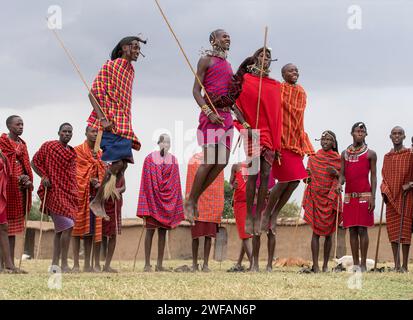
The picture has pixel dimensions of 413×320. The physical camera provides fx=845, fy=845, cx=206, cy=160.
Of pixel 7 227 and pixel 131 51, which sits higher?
pixel 131 51

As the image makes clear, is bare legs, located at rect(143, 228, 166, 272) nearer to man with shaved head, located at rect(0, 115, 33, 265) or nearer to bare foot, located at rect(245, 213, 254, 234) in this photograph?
man with shaved head, located at rect(0, 115, 33, 265)

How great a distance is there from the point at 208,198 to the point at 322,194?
2.33m

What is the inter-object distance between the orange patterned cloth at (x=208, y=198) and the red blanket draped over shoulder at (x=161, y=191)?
0.32 metres

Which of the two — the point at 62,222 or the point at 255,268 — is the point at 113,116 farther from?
the point at 255,268

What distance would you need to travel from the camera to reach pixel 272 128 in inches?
478

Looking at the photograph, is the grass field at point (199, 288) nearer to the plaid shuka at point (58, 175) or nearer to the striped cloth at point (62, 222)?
the striped cloth at point (62, 222)

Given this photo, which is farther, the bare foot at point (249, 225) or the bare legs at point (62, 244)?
the bare legs at point (62, 244)

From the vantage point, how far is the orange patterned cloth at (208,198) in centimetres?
1630

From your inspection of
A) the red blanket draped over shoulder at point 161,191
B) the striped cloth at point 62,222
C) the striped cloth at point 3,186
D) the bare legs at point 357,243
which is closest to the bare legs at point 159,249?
the red blanket draped over shoulder at point 161,191

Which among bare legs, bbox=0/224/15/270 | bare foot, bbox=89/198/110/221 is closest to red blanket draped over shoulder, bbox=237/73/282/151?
bare foot, bbox=89/198/110/221

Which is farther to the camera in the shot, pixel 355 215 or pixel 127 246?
pixel 127 246
